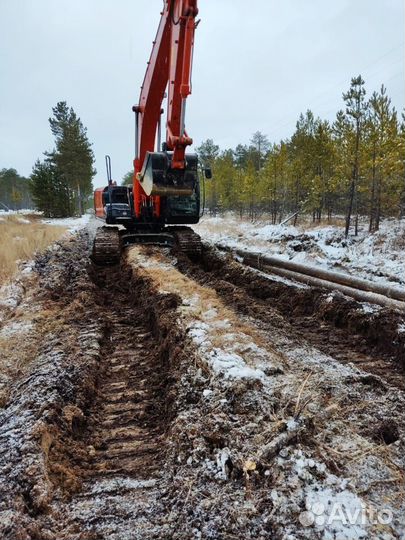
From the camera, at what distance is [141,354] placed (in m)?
4.12

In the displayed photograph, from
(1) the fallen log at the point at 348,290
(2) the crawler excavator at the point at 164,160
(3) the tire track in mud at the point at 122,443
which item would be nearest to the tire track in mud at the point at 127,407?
(3) the tire track in mud at the point at 122,443

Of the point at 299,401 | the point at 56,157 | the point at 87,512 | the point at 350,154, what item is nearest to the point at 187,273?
the point at 299,401

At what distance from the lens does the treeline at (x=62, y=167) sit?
3844cm

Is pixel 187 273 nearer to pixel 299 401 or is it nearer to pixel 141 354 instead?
pixel 141 354

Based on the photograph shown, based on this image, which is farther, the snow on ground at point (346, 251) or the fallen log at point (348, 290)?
the snow on ground at point (346, 251)

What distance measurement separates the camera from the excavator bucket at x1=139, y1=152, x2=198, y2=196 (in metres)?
7.03

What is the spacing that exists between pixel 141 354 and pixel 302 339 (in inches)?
76.1

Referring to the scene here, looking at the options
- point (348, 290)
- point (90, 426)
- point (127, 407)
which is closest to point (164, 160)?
point (348, 290)

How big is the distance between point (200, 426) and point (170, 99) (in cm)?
613

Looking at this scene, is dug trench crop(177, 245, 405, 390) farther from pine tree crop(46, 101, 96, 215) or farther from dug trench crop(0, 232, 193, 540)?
pine tree crop(46, 101, 96, 215)

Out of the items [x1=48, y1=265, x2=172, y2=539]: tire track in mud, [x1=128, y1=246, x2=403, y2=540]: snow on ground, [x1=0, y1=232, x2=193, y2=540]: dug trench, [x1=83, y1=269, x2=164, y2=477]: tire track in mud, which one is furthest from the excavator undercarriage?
[x1=128, y1=246, x2=403, y2=540]: snow on ground

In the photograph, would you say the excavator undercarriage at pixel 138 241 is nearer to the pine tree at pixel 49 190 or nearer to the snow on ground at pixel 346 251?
the snow on ground at pixel 346 251

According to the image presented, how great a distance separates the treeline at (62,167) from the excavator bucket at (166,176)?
35.3 meters

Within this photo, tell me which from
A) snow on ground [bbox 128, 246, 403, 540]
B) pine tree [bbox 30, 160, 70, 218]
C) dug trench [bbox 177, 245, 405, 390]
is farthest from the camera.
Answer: pine tree [bbox 30, 160, 70, 218]
